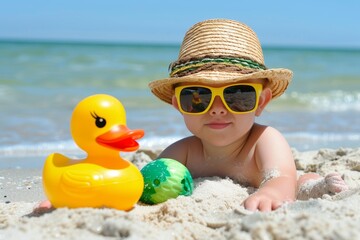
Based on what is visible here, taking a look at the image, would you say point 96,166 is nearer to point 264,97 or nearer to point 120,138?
point 120,138

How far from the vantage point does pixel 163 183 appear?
291 cm

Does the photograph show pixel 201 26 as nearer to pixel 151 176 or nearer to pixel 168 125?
pixel 151 176

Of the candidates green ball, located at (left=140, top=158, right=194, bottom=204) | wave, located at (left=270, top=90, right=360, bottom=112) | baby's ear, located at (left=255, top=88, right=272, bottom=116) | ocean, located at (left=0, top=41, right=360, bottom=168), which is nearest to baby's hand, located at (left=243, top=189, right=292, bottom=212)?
green ball, located at (left=140, top=158, right=194, bottom=204)

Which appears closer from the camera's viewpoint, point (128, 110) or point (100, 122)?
point (100, 122)

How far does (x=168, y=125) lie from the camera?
6.53m

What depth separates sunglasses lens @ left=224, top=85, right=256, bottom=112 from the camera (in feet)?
10.4

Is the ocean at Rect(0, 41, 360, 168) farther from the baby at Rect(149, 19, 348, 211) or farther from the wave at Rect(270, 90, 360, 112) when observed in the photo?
the baby at Rect(149, 19, 348, 211)

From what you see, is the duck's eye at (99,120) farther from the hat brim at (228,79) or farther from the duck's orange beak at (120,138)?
the hat brim at (228,79)

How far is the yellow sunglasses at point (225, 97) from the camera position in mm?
3154

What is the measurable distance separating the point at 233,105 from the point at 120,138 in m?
1.03

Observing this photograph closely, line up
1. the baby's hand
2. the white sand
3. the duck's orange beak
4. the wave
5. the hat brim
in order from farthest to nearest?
the wave
the hat brim
the baby's hand
the duck's orange beak
the white sand

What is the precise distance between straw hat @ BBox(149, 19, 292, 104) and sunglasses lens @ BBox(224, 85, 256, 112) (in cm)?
5

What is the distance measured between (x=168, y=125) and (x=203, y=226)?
4.19 m

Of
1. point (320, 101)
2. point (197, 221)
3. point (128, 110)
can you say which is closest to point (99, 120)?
point (197, 221)
